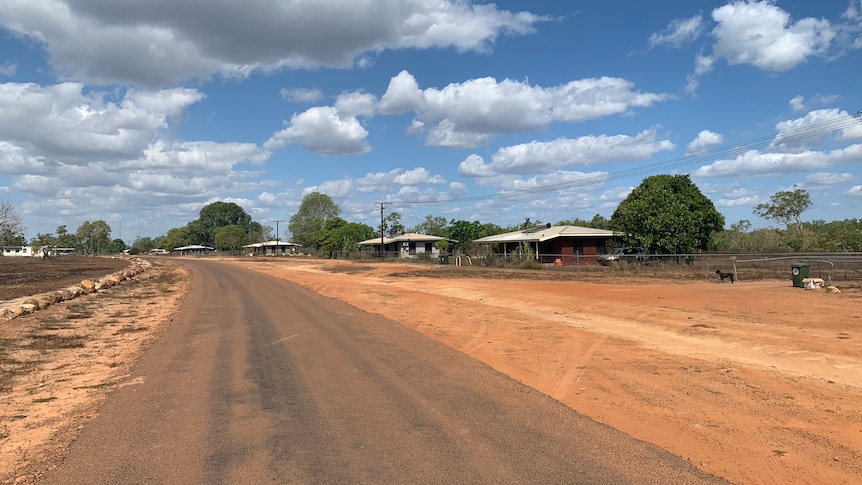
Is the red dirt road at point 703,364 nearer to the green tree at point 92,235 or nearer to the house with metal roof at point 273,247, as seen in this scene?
the house with metal roof at point 273,247

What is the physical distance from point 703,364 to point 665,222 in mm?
33246

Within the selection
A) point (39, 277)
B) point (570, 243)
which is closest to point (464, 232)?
point (570, 243)

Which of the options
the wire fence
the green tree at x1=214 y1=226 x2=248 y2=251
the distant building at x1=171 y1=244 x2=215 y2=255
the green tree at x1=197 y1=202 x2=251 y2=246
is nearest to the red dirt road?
the wire fence

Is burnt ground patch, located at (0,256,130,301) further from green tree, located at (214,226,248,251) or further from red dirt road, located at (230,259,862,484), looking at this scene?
green tree, located at (214,226,248,251)

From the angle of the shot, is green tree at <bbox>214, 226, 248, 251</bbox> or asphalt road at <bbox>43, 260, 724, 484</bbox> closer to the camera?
asphalt road at <bbox>43, 260, 724, 484</bbox>

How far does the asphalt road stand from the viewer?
188 inches

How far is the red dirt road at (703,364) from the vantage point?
5488 millimetres

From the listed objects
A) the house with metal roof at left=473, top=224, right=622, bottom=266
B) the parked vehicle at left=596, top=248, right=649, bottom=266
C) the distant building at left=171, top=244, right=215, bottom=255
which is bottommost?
the parked vehicle at left=596, top=248, right=649, bottom=266

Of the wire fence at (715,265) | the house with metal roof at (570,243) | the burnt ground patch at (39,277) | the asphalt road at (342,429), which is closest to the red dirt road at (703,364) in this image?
the asphalt road at (342,429)

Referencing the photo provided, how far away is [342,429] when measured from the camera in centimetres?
588

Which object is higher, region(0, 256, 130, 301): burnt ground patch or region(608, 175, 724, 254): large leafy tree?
region(608, 175, 724, 254): large leafy tree

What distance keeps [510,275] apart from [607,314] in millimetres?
19579

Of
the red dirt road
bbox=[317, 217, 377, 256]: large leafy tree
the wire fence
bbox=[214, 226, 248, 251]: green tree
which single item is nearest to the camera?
the red dirt road

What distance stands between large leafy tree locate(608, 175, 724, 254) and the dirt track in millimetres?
19581
